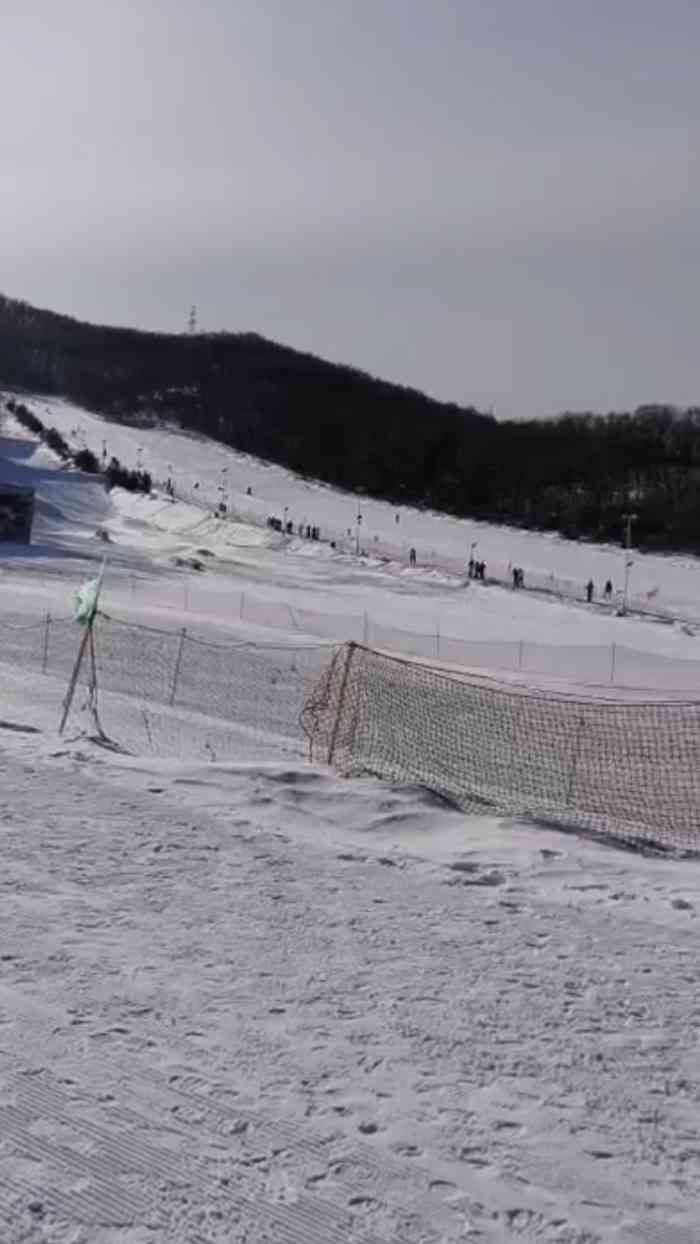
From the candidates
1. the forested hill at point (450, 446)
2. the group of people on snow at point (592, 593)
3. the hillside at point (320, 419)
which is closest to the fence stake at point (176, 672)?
the group of people on snow at point (592, 593)

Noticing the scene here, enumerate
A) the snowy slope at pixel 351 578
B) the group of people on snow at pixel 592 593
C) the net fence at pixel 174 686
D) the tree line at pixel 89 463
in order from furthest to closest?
the tree line at pixel 89 463
the group of people on snow at pixel 592 593
the snowy slope at pixel 351 578
the net fence at pixel 174 686

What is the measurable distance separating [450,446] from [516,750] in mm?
138436

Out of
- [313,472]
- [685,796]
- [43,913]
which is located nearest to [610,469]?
[313,472]

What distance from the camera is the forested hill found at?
386 ft

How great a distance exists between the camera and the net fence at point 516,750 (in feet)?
40.7

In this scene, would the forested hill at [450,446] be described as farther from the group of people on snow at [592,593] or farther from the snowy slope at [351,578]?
the group of people on snow at [592,593]

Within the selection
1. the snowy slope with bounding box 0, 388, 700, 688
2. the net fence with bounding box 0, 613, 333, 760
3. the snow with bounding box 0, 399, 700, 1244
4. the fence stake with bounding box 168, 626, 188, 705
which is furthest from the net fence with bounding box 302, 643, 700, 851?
the snowy slope with bounding box 0, 388, 700, 688

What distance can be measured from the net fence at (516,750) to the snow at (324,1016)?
216 cm

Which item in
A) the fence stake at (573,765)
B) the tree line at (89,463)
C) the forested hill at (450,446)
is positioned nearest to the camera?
the fence stake at (573,765)

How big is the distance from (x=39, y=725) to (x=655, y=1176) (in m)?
11.4

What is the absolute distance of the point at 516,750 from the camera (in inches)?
643

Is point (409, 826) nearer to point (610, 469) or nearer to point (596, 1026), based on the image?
point (596, 1026)

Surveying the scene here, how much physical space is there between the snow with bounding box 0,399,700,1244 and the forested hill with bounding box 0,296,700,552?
92513 mm

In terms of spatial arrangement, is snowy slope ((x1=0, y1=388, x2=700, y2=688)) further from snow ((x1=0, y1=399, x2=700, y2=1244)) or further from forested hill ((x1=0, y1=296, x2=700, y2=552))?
snow ((x1=0, y1=399, x2=700, y2=1244))
